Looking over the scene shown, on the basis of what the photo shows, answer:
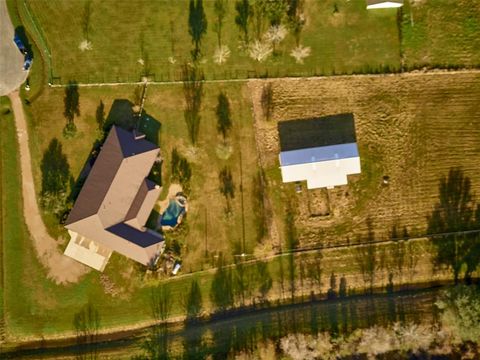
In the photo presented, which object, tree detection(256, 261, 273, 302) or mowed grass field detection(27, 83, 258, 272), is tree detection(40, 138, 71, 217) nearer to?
mowed grass field detection(27, 83, 258, 272)

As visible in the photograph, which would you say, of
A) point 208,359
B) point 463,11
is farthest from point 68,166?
point 463,11

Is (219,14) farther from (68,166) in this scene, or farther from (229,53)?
(68,166)

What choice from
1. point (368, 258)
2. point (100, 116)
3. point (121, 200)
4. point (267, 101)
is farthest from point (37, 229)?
point (368, 258)

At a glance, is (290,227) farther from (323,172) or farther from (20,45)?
(20,45)

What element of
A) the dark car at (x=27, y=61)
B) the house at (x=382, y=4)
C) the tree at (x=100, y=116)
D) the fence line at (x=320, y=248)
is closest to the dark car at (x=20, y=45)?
the dark car at (x=27, y=61)

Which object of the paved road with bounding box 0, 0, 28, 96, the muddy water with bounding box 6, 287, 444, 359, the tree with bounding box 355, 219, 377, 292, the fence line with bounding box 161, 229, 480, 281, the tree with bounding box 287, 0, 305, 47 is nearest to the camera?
the muddy water with bounding box 6, 287, 444, 359

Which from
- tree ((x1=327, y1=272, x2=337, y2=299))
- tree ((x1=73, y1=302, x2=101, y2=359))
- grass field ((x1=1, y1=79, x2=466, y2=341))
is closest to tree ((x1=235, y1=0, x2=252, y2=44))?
grass field ((x1=1, y1=79, x2=466, y2=341))
